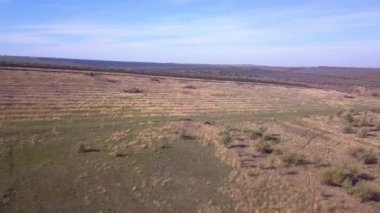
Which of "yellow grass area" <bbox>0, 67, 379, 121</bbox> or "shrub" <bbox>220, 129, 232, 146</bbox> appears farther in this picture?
"yellow grass area" <bbox>0, 67, 379, 121</bbox>

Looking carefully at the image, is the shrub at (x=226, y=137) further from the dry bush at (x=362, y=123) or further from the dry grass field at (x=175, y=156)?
the dry bush at (x=362, y=123)

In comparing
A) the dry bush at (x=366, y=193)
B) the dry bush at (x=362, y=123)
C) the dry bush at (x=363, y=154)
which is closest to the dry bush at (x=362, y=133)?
the dry bush at (x=362, y=123)

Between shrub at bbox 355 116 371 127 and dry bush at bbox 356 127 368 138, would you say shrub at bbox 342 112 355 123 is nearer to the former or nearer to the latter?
shrub at bbox 355 116 371 127

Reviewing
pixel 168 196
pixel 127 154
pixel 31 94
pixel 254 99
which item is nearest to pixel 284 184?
pixel 168 196

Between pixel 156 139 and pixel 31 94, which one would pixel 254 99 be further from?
pixel 156 139

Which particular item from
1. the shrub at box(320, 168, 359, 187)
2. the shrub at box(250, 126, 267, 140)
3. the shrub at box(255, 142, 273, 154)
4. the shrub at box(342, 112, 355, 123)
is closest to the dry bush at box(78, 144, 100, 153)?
the shrub at box(255, 142, 273, 154)

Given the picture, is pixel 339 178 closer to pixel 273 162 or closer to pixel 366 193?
pixel 366 193

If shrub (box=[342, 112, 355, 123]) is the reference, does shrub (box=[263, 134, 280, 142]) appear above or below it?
above

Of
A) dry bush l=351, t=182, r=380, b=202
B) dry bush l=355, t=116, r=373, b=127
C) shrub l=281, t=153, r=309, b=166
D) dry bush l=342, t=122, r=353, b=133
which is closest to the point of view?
dry bush l=351, t=182, r=380, b=202
